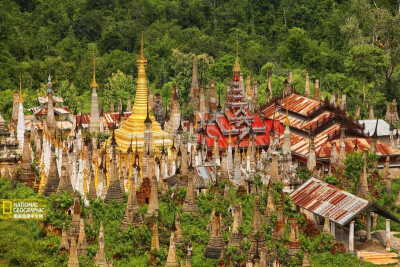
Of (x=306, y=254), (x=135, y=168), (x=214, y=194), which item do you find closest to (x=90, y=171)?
(x=135, y=168)

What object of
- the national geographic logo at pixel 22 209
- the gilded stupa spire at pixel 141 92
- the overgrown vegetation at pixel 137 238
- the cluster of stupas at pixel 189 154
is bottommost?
the overgrown vegetation at pixel 137 238

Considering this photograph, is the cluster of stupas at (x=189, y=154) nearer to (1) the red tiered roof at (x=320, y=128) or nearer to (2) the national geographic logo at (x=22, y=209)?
(1) the red tiered roof at (x=320, y=128)

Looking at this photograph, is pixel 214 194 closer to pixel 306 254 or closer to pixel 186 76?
pixel 306 254

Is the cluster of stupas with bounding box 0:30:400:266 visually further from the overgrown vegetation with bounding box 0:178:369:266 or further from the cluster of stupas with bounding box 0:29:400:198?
the overgrown vegetation with bounding box 0:178:369:266

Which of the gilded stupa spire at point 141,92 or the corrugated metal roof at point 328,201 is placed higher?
the gilded stupa spire at point 141,92

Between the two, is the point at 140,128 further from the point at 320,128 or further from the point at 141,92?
the point at 320,128

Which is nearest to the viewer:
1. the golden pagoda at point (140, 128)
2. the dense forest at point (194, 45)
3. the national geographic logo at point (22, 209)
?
the national geographic logo at point (22, 209)

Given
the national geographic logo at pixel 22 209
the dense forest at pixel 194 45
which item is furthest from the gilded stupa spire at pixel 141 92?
the national geographic logo at pixel 22 209
